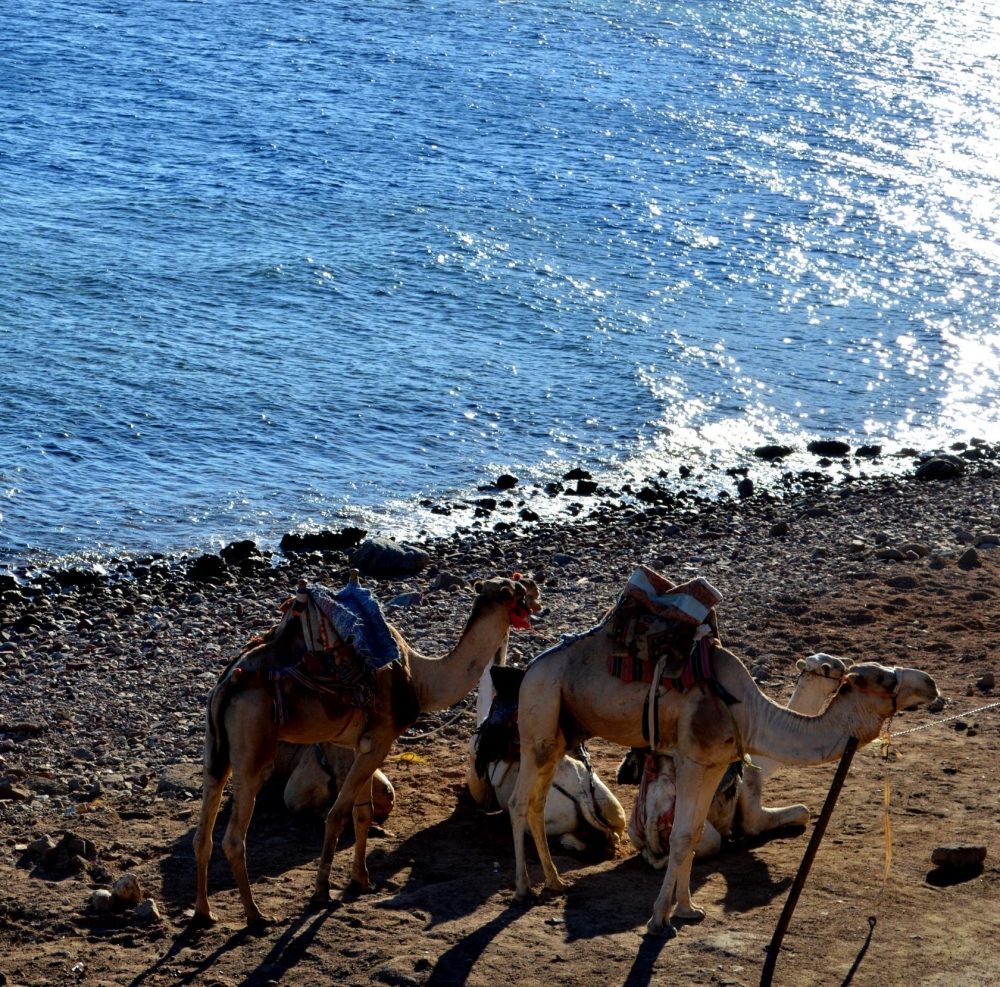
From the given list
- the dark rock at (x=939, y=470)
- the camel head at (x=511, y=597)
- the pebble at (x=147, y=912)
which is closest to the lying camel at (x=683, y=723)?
the camel head at (x=511, y=597)

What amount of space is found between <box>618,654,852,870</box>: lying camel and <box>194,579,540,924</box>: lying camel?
1356mm

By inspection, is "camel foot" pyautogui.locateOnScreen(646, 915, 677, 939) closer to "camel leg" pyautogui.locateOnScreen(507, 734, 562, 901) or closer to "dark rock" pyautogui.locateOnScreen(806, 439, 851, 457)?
"camel leg" pyautogui.locateOnScreen(507, 734, 562, 901)

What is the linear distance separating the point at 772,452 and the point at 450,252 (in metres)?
13.2

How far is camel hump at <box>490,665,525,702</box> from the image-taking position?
956 cm

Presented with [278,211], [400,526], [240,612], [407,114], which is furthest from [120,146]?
[240,612]

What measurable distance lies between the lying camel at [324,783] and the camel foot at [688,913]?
2467mm

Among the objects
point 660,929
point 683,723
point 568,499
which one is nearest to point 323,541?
point 568,499

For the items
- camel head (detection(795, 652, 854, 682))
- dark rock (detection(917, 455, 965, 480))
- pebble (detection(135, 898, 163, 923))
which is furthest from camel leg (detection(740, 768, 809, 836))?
dark rock (detection(917, 455, 965, 480))

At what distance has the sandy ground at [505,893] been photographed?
7.82 m

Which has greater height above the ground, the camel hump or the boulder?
the camel hump

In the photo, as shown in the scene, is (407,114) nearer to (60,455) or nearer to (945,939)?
(60,455)

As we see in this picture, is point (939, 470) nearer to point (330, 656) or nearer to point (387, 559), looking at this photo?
point (387, 559)

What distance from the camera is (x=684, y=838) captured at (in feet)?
27.4

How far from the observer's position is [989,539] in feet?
55.1
